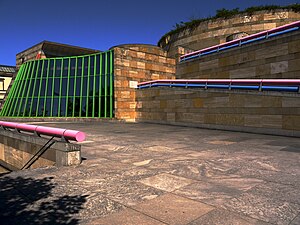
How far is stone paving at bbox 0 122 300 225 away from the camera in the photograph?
359 cm

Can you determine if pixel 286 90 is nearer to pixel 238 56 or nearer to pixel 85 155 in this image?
pixel 238 56

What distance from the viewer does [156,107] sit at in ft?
70.6

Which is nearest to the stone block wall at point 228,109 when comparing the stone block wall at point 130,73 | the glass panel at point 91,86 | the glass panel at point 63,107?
the stone block wall at point 130,73

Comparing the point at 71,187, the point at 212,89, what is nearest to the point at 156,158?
the point at 71,187

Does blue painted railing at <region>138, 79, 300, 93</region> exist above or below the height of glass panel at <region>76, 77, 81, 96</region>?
below

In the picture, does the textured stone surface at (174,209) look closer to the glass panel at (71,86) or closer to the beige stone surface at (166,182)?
the beige stone surface at (166,182)

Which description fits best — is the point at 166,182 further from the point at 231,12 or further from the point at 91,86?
the point at 231,12

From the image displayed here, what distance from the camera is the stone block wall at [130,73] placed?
24.5m

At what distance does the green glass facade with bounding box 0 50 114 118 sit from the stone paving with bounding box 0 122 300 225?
1860 cm

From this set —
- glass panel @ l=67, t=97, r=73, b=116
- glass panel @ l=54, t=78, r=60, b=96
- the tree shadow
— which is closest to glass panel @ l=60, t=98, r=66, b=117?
glass panel @ l=67, t=97, r=73, b=116

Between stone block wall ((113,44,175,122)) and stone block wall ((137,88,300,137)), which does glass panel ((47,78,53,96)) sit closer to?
stone block wall ((113,44,175,122))

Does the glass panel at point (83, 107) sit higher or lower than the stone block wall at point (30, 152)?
higher

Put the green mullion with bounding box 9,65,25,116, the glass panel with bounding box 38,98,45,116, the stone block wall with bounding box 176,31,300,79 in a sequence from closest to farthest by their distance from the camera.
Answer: the stone block wall with bounding box 176,31,300,79 < the glass panel with bounding box 38,98,45,116 < the green mullion with bounding box 9,65,25,116

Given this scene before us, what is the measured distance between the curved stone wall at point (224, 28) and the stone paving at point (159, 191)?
2237 cm
